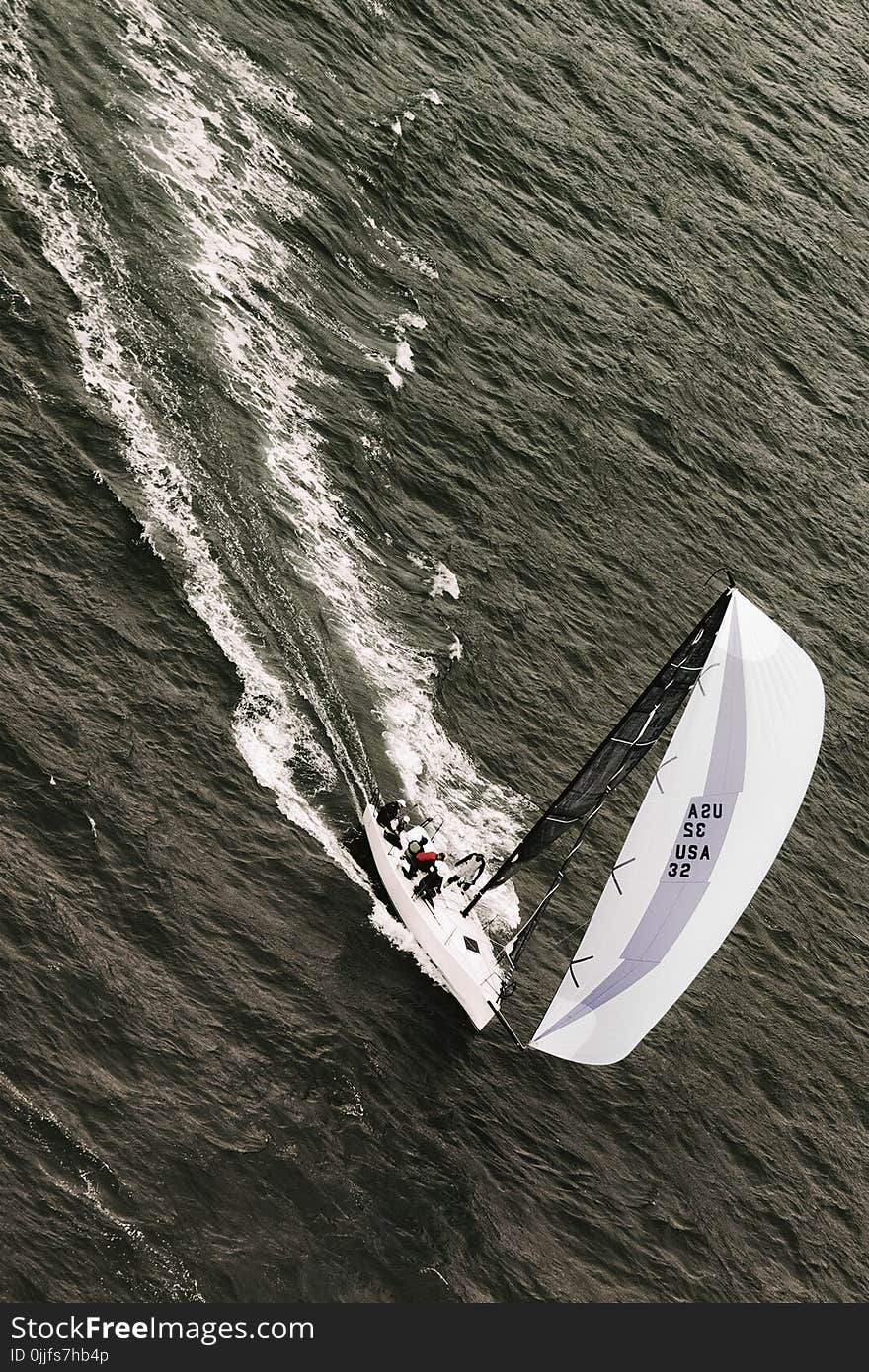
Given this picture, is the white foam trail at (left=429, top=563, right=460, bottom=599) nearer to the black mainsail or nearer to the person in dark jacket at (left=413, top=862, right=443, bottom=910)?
the black mainsail

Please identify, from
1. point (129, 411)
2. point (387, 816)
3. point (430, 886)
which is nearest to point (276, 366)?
point (129, 411)

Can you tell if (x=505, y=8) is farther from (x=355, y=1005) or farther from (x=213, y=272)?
(x=355, y=1005)

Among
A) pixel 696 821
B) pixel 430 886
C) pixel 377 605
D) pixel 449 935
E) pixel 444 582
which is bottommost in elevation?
pixel 449 935

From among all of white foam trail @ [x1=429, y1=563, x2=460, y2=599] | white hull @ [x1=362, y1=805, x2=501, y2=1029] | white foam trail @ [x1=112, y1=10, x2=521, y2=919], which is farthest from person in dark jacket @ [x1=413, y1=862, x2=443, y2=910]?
white foam trail @ [x1=429, y1=563, x2=460, y2=599]

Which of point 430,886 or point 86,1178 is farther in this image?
point 430,886

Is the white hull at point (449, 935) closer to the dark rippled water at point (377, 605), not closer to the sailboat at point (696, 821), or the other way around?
the dark rippled water at point (377, 605)

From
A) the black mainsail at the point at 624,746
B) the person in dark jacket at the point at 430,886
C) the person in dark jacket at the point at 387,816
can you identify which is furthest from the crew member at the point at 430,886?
the person in dark jacket at the point at 387,816

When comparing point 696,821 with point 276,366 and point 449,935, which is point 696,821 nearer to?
point 449,935

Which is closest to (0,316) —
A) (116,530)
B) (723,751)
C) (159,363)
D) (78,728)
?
(159,363)
